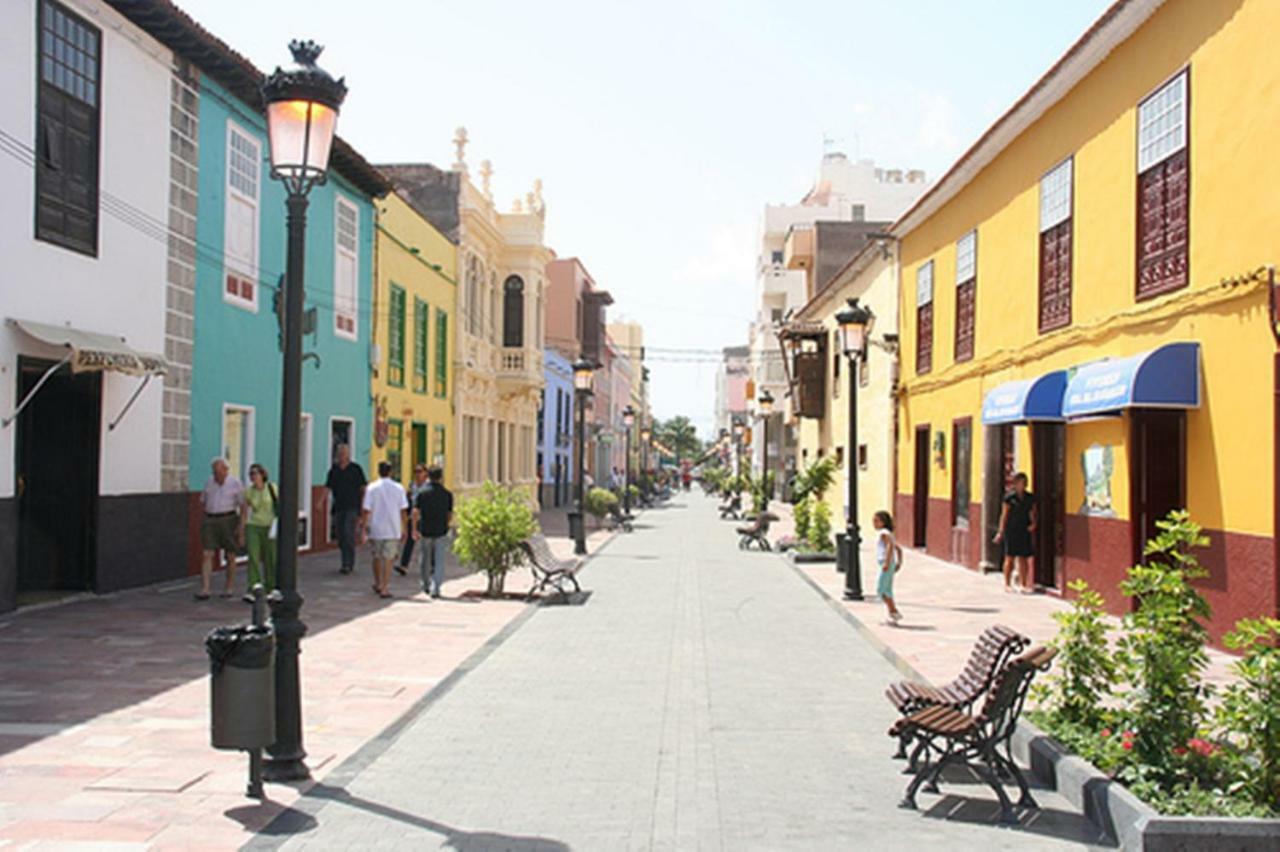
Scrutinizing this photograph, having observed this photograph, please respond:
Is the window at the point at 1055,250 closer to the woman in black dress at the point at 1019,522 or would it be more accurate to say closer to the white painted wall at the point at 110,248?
the woman in black dress at the point at 1019,522

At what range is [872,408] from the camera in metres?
28.5

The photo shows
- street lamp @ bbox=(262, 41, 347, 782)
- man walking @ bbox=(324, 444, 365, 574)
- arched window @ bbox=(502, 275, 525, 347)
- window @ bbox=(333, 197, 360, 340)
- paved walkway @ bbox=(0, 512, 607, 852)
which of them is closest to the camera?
paved walkway @ bbox=(0, 512, 607, 852)

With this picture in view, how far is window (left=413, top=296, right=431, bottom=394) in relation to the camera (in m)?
27.1

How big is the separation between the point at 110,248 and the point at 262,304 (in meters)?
4.66

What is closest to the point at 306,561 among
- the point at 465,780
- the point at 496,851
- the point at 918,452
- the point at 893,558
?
the point at 893,558

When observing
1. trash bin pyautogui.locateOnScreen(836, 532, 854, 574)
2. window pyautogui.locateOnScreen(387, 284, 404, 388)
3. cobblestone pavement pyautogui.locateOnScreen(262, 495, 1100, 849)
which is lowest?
cobblestone pavement pyautogui.locateOnScreen(262, 495, 1100, 849)

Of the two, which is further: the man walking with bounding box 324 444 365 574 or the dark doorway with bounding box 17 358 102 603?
the man walking with bounding box 324 444 365 574

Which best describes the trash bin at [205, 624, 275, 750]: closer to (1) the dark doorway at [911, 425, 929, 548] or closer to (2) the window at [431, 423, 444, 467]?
(1) the dark doorway at [911, 425, 929, 548]

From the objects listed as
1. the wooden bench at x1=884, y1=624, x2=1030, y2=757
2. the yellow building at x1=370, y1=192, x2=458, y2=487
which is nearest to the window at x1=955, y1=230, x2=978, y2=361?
the yellow building at x1=370, y1=192, x2=458, y2=487

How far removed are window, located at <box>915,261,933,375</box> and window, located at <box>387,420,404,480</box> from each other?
35.2 ft

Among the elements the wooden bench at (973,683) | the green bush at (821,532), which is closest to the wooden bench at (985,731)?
the wooden bench at (973,683)

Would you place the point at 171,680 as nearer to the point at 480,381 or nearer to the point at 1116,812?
the point at 1116,812

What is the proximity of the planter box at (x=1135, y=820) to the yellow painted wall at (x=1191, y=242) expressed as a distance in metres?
4.93

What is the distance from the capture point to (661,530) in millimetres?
35844
